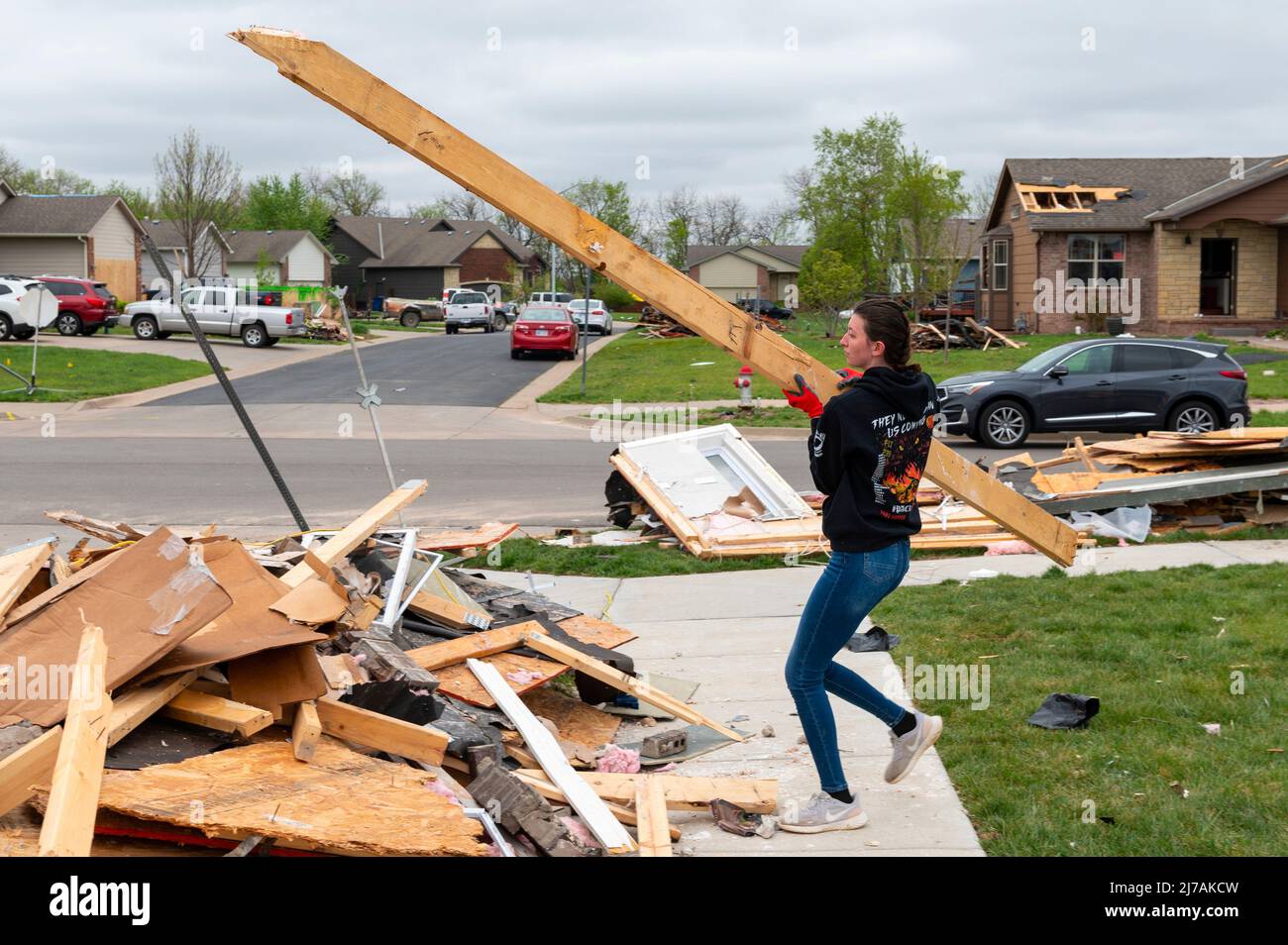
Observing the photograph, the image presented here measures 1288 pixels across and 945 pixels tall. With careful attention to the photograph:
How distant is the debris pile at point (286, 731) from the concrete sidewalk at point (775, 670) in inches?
10.9

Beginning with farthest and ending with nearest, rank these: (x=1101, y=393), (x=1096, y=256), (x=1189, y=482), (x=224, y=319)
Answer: (x=224, y=319) < (x=1096, y=256) < (x=1101, y=393) < (x=1189, y=482)

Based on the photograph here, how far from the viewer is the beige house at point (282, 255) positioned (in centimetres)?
8025

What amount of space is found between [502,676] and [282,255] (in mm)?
78883

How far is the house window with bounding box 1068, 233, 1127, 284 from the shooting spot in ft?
137

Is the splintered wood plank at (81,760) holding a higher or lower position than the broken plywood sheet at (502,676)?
higher

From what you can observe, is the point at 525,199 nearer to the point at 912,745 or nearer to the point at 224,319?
the point at 912,745

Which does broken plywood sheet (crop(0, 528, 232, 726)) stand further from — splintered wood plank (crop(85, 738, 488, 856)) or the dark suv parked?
the dark suv parked

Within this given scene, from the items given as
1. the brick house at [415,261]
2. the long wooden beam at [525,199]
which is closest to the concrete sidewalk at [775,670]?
the long wooden beam at [525,199]

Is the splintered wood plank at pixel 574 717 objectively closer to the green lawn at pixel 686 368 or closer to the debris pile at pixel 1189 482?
the debris pile at pixel 1189 482

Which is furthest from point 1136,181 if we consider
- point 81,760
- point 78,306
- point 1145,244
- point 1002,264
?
point 81,760

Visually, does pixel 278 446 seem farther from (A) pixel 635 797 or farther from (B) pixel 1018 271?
(B) pixel 1018 271

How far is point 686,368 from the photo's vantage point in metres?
35.2

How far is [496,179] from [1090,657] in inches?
166
